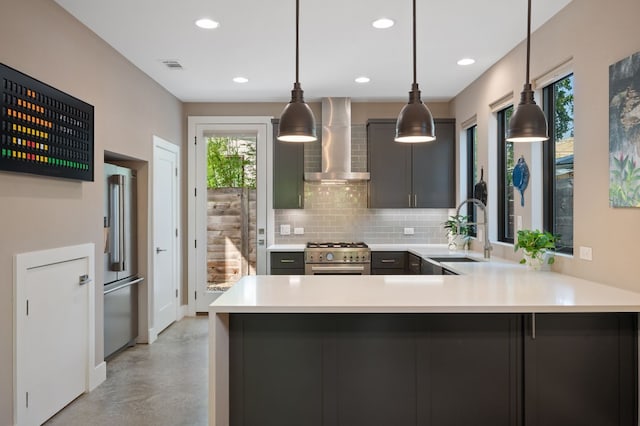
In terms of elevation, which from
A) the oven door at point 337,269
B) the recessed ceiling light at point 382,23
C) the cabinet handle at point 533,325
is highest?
the recessed ceiling light at point 382,23

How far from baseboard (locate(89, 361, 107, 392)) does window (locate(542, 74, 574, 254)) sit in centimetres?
367

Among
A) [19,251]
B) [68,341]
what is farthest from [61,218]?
[68,341]

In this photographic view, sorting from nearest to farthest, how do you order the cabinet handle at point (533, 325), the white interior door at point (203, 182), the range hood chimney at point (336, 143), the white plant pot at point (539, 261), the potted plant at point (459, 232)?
the cabinet handle at point (533, 325) → the white plant pot at point (539, 261) → the potted plant at point (459, 232) → the range hood chimney at point (336, 143) → the white interior door at point (203, 182)

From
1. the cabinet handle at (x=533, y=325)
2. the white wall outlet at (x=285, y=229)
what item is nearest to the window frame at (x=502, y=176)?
the cabinet handle at (x=533, y=325)

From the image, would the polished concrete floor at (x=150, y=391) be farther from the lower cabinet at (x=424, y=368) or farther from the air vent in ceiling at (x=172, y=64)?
the air vent in ceiling at (x=172, y=64)

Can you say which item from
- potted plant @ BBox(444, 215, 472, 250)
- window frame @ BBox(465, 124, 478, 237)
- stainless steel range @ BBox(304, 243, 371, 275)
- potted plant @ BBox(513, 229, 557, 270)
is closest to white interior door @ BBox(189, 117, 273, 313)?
→ stainless steel range @ BBox(304, 243, 371, 275)

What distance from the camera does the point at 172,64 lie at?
421cm

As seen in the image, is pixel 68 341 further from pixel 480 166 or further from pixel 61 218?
pixel 480 166

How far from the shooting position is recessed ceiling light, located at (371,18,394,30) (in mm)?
3246

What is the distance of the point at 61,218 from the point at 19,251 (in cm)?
47

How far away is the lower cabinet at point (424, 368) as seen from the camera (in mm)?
2240

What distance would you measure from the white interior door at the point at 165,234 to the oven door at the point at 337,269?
1621mm

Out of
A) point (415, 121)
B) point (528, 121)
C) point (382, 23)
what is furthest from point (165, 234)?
point (528, 121)

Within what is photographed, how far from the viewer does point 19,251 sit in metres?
2.60
